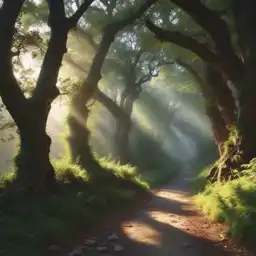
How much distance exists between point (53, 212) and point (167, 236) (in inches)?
104

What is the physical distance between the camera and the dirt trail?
7.62 metres

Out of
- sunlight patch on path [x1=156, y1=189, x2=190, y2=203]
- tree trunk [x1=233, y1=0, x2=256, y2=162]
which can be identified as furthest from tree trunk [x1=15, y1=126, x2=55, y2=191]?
sunlight patch on path [x1=156, y1=189, x2=190, y2=203]

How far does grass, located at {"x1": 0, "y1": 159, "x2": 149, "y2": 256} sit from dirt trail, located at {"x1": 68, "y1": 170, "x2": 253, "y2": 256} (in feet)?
2.02

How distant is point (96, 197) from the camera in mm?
12031

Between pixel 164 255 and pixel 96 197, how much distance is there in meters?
4.86

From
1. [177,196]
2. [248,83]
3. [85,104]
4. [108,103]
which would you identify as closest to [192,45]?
[248,83]

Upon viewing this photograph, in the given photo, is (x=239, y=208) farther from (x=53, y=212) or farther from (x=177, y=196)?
(x=177, y=196)

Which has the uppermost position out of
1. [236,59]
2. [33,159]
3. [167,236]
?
[236,59]

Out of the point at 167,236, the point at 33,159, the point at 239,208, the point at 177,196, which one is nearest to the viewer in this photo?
the point at 239,208

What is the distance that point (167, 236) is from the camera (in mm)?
9117

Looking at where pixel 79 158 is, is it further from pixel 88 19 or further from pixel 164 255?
pixel 88 19

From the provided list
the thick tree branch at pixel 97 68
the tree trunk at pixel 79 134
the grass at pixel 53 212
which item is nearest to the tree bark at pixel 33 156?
the grass at pixel 53 212

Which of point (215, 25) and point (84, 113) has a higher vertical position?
point (215, 25)

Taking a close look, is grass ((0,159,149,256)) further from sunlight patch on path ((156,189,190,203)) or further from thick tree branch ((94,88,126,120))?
thick tree branch ((94,88,126,120))
